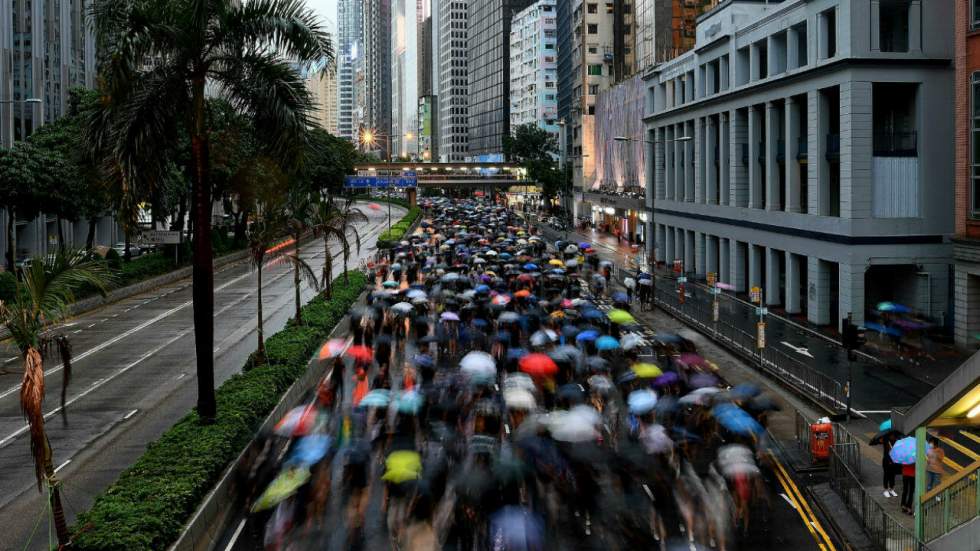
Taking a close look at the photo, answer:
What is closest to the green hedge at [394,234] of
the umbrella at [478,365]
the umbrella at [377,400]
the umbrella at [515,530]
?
the umbrella at [478,365]

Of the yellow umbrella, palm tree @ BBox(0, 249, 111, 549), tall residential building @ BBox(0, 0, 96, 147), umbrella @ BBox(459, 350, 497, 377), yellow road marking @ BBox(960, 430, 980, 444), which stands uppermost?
tall residential building @ BBox(0, 0, 96, 147)

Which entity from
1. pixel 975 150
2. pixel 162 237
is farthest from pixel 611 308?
pixel 162 237

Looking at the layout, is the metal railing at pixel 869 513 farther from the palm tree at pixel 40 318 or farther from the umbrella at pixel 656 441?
the palm tree at pixel 40 318

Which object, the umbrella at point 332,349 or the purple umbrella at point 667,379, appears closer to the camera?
the purple umbrella at point 667,379

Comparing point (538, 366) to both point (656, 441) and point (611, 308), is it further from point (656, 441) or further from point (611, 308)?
point (611, 308)

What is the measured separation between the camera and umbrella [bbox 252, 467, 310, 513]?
1619 centimetres

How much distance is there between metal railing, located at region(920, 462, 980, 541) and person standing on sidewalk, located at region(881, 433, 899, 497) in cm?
470

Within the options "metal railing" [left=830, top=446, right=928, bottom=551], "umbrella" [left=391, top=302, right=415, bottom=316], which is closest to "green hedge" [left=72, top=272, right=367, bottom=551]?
"umbrella" [left=391, top=302, right=415, bottom=316]

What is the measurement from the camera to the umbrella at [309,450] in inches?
677

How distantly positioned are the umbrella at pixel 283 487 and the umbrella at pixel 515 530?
12.3 feet

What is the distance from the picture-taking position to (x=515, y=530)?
47.0 ft

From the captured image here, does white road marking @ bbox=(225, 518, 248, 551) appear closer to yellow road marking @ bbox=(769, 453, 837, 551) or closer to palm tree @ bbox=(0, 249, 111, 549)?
palm tree @ bbox=(0, 249, 111, 549)

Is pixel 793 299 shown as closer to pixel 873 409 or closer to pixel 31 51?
pixel 873 409

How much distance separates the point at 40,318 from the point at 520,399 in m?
10.9
